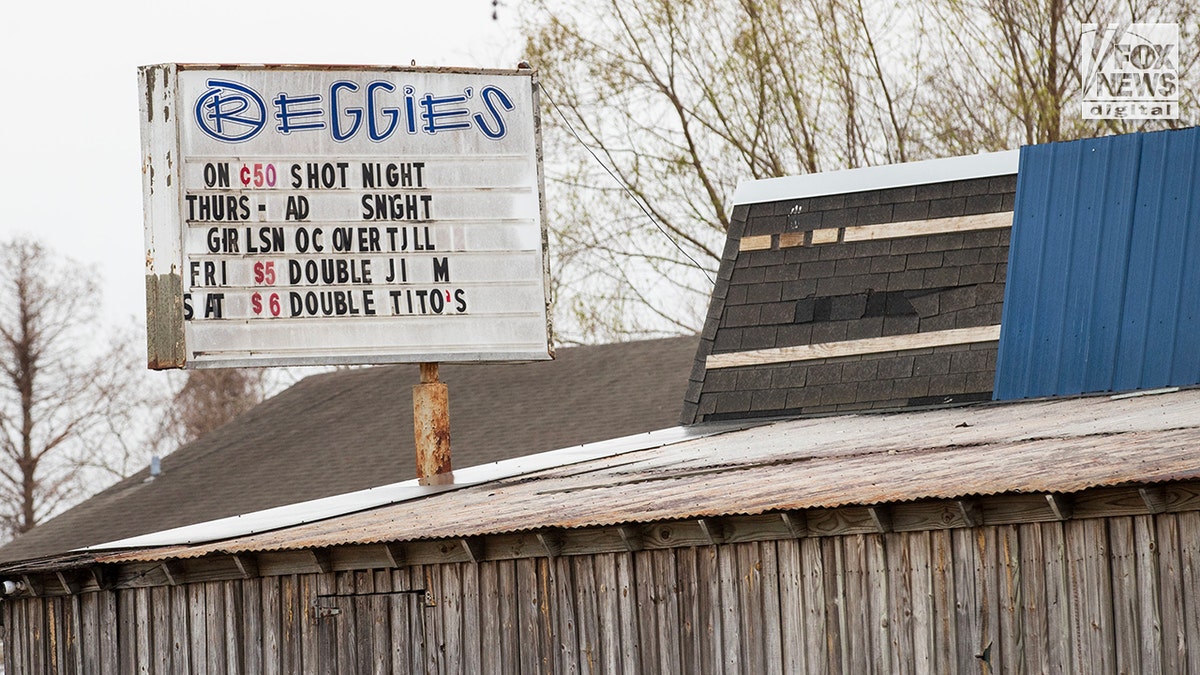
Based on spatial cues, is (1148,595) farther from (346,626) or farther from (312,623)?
(312,623)

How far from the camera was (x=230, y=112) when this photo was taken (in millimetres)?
14656

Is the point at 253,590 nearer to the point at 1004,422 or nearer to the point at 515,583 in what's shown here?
the point at 515,583

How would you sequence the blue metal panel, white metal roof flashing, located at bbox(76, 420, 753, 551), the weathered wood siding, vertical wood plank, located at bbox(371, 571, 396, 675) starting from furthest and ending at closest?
1. the blue metal panel
2. white metal roof flashing, located at bbox(76, 420, 753, 551)
3. vertical wood plank, located at bbox(371, 571, 396, 675)
4. the weathered wood siding

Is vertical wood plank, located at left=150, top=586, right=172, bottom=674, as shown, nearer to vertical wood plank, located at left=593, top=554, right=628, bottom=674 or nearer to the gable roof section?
vertical wood plank, located at left=593, top=554, right=628, bottom=674

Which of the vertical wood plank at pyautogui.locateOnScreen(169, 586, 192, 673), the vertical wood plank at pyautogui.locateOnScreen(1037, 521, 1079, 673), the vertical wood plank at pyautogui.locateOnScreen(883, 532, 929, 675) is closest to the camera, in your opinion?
the vertical wood plank at pyautogui.locateOnScreen(1037, 521, 1079, 673)

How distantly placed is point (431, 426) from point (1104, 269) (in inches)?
241

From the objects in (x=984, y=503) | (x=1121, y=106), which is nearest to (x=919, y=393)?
(x=984, y=503)

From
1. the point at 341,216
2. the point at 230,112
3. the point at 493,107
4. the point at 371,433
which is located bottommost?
the point at 371,433

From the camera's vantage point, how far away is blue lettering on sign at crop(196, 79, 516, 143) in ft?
48.1

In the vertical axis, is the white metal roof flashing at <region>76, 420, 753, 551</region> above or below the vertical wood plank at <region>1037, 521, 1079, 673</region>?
above

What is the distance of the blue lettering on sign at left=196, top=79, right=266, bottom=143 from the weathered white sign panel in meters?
0.01

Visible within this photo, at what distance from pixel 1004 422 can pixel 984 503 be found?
411cm

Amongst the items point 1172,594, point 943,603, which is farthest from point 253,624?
point 1172,594

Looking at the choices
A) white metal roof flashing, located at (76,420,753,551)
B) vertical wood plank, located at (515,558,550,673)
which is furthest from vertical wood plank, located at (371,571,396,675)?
white metal roof flashing, located at (76,420,753,551)
